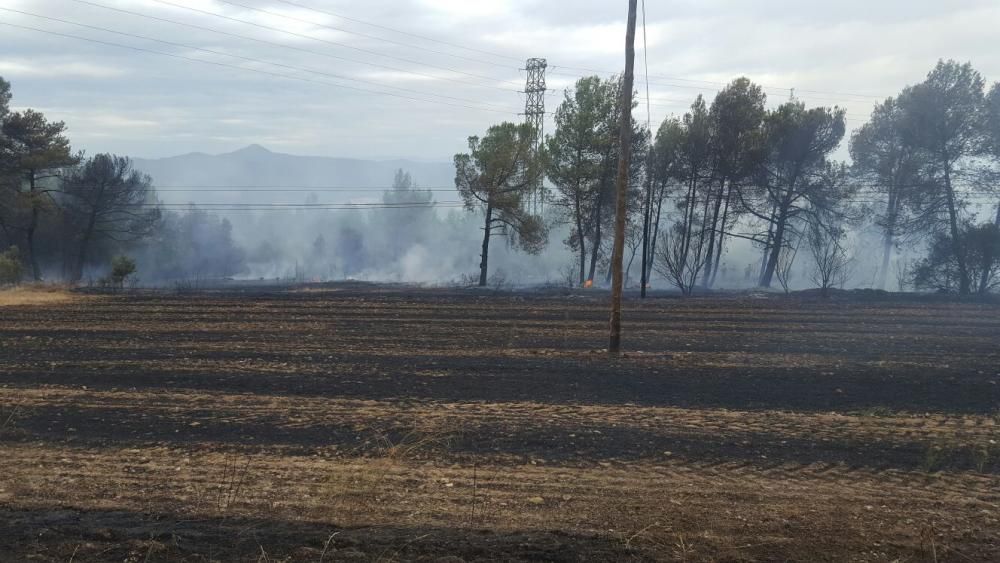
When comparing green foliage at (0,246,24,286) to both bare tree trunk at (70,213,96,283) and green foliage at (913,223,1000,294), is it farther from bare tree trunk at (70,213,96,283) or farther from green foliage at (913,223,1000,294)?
green foliage at (913,223,1000,294)

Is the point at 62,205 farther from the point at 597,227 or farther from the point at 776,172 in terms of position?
the point at 776,172

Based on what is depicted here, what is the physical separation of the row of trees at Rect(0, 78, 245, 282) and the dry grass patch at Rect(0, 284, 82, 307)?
54.6 inches

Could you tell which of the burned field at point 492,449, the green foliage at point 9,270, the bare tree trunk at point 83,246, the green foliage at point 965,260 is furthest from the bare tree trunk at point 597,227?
the bare tree trunk at point 83,246

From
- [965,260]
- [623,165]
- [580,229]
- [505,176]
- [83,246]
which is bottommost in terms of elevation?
[83,246]

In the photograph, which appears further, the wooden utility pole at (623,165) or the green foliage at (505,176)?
the green foliage at (505,176)

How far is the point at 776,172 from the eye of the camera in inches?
1487

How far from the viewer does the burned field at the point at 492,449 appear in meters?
5.65

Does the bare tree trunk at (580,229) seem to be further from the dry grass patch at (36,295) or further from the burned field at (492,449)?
Result: the dry grass patch at (36,295)

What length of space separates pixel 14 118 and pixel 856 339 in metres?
41.3

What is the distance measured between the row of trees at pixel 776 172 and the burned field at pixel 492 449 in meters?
20.7

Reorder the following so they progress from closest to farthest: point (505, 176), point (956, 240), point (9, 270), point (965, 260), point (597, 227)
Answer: point (9, 270), point (965, 260), point (956, 240), point (505, 176), point (597, 227)

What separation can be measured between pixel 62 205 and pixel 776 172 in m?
43.2

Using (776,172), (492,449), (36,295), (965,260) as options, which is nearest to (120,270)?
(36,295)

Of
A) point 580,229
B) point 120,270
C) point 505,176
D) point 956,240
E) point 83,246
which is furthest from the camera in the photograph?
point 83,246
